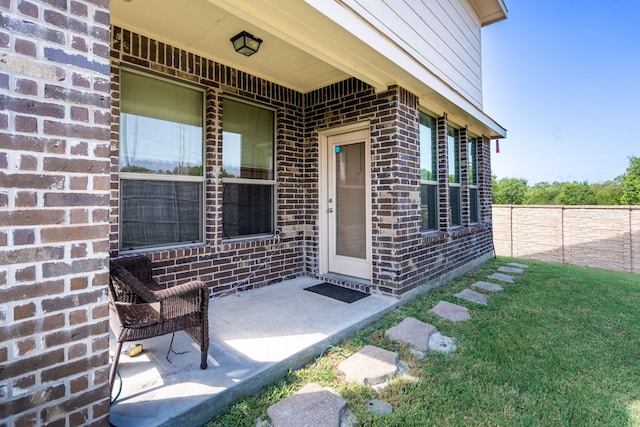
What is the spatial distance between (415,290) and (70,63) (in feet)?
12.8

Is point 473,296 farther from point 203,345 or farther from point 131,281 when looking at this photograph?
point 131,281

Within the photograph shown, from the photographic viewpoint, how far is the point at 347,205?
14.4 feet

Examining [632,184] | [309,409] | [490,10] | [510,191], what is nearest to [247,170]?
[309,409]

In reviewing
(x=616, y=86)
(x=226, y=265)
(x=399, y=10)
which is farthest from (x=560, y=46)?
(x=226, y=265)

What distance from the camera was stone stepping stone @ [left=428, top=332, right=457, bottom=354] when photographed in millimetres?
2655

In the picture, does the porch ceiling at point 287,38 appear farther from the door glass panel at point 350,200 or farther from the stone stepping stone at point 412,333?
the stone stepping stone at point 412,333

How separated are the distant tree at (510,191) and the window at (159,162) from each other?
30.2 meters

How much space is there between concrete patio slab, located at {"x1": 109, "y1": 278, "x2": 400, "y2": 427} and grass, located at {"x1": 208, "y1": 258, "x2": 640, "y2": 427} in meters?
0.10

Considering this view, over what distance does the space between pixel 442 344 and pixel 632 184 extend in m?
20.3

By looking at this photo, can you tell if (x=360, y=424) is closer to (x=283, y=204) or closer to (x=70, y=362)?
(x=70, y=362)

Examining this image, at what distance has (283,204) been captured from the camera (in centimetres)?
435

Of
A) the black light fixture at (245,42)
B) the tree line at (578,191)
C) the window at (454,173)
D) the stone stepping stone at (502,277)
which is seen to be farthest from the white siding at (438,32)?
the tree line at (578,191)

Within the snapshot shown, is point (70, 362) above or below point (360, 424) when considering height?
above

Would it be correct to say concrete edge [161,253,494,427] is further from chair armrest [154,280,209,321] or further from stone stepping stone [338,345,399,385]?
chair armrest [154,280,209,321]
